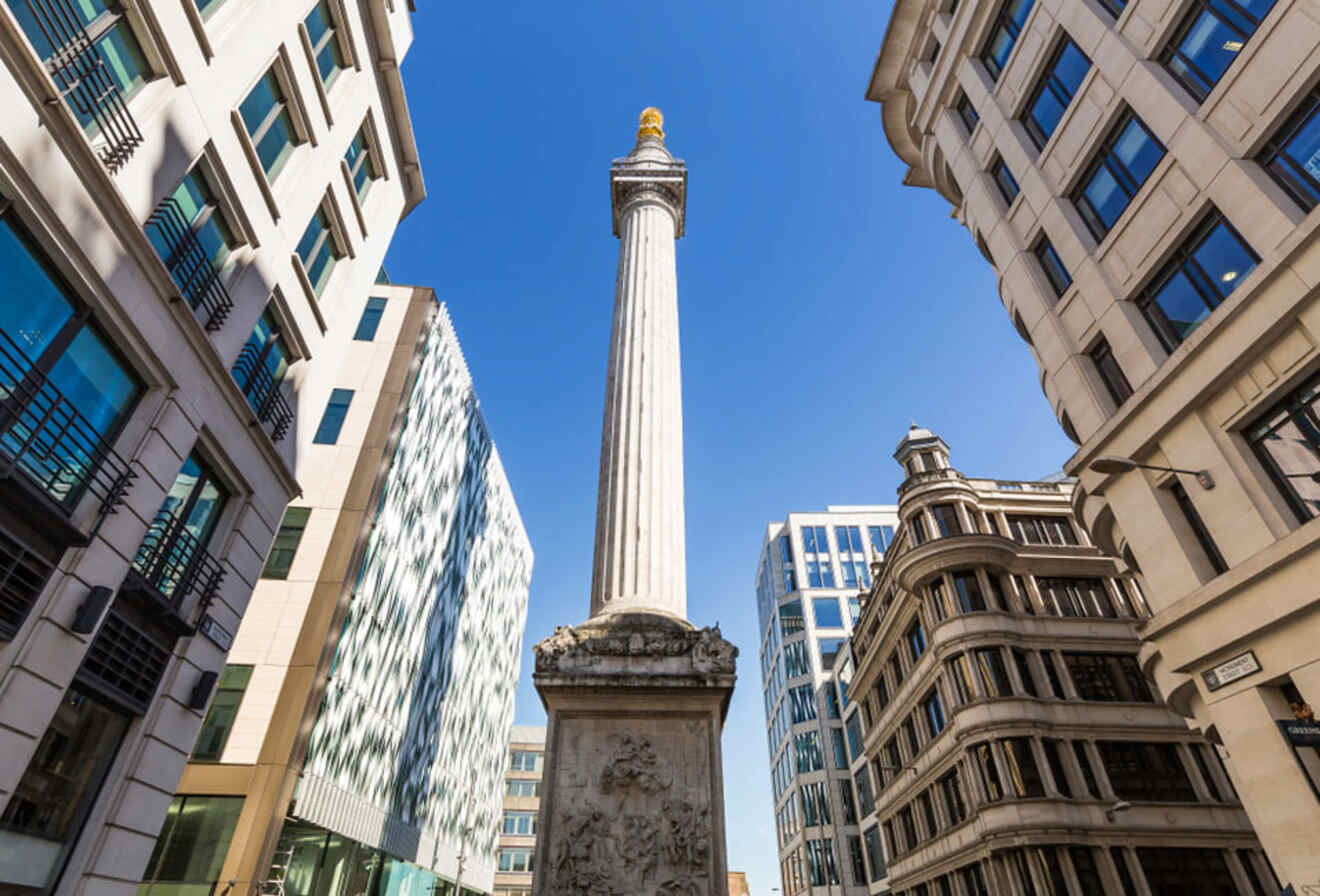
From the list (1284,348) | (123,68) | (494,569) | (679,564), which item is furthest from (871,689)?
(123,68)

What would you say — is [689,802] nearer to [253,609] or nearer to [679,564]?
[679,564]

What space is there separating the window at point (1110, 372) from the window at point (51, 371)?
20.7 m

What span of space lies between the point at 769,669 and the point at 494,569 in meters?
48.1

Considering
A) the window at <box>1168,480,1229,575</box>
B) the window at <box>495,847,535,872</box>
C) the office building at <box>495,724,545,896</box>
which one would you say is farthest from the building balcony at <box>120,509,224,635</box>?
the window at <box>495,847,535,872</box>

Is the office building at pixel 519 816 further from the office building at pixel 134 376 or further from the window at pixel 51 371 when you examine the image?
the window at pixel 51 371

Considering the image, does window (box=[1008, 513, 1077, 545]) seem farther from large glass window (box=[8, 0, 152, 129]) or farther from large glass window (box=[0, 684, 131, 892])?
large glass window (box=[8, 0, 152, 129])

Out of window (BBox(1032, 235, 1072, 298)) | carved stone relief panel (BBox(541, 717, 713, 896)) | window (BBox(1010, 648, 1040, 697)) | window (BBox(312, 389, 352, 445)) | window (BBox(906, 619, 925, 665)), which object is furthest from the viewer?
window (BBox(906, 619, 925, 665))

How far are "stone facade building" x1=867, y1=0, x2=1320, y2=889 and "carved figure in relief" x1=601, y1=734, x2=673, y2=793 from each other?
10444 millimetres

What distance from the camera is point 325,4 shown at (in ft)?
62.6

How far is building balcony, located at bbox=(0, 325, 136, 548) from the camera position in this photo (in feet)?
32.0

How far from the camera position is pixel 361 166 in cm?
2217

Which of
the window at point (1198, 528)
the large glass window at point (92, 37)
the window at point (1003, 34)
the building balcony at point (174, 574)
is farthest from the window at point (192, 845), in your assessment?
the window at point (1003, 34)

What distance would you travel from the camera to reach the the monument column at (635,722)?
42.0 feet

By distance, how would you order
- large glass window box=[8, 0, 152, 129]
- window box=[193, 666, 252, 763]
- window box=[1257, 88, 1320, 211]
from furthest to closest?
window box=[193, 666, 252, 763] → window box=[1257, 88, 1320, 211] → large glass window box=[8, 0, 152, 129]
